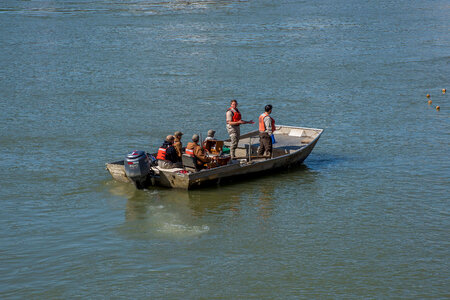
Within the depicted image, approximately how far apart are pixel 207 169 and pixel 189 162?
52cm

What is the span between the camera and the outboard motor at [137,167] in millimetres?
16344

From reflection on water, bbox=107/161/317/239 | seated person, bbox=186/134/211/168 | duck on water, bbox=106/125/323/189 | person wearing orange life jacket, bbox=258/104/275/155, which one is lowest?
reflection on water, bbox=107/161/317/239

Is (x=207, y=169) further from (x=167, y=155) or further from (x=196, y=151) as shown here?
(x=167, y=155)

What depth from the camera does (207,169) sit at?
684 inches

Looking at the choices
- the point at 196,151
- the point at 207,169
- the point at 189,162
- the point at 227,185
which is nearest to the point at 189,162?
the point at 189,162

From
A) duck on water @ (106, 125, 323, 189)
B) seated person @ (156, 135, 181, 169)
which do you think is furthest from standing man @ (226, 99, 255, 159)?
seated person @ (156, 135, 181, 169)

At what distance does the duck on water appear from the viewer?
54.5ft


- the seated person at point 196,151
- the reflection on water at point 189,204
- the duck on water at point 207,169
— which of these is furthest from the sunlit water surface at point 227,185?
→ the seated person at point 196,151

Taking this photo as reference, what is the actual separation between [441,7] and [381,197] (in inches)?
1958

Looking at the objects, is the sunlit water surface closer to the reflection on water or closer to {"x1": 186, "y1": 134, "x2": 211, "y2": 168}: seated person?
the reflection on water

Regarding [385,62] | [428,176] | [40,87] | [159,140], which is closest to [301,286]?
[428,176]

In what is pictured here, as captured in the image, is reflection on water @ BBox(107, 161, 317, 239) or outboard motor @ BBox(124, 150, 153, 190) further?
outboard motor @ BBox(124, 150, 153, 190)

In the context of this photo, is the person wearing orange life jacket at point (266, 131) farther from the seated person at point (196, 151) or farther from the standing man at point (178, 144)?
the standing man at point (178, 144)

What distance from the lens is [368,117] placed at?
25500 mm
